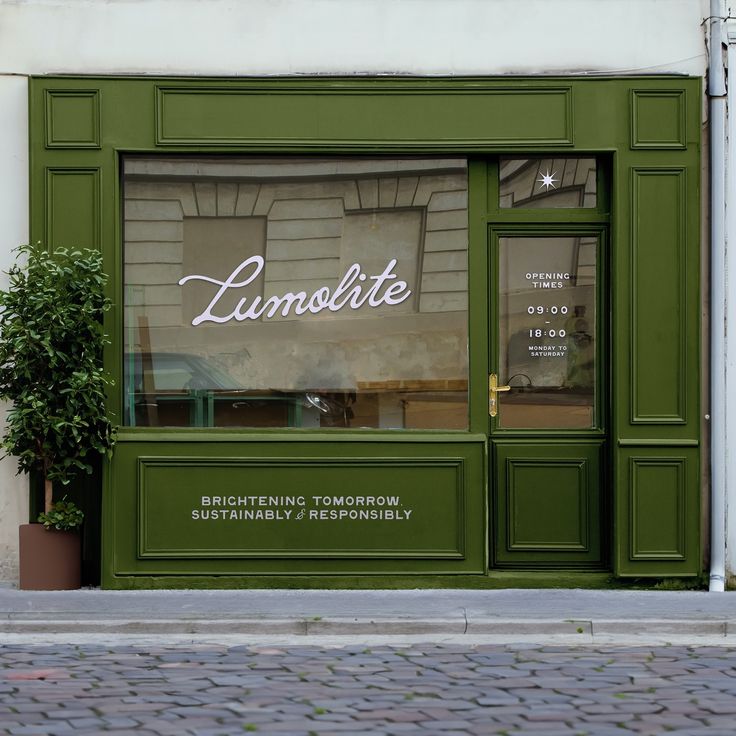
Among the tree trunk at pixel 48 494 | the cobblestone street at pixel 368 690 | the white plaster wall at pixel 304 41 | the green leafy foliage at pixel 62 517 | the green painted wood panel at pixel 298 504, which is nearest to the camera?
the cobblestone street at pixel 368 690

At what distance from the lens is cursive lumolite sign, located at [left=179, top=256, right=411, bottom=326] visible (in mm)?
9797

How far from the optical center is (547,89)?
965cm

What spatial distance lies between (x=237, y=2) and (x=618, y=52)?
9.43ft

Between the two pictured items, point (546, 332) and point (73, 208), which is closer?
point (73, 208)

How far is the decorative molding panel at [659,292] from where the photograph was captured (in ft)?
31.6

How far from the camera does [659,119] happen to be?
31.7 ft

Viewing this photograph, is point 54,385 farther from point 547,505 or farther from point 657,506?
point 657,506

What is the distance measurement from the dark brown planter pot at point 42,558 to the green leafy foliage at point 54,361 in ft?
1.38

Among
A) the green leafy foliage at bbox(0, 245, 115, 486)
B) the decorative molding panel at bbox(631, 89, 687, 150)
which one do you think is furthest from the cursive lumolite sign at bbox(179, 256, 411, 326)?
the decorative molding panel at bbox(631, 89, 687, 150)

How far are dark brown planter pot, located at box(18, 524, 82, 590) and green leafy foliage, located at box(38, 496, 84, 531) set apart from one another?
5 centimetres

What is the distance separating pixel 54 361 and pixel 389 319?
2491 mm

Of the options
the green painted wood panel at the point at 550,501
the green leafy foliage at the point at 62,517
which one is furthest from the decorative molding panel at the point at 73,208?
the green painted wood panel at the point at 550,501

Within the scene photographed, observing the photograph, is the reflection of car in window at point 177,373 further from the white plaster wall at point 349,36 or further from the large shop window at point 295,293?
the white plaster wall at point 349,36

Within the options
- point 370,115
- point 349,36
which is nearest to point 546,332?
point 370,115
